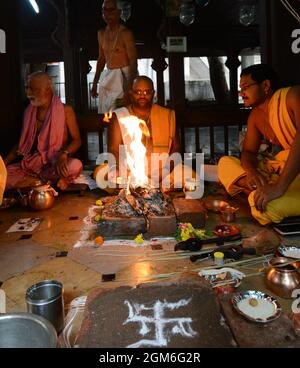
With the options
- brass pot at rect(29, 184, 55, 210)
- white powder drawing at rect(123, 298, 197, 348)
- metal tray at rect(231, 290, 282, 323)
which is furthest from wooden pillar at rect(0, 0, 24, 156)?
metal tray at rect(231, 290, 282, 323)

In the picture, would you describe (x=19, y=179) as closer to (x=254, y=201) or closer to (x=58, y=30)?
(x=254, y=201)

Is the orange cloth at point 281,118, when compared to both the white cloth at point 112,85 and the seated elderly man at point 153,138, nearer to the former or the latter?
the seated elderly man at point 153,138

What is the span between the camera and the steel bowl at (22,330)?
78.8 inches

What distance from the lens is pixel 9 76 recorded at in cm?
632

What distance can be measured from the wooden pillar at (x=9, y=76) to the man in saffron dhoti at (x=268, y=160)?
11.2ft

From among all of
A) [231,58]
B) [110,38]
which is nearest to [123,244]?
[110,38]

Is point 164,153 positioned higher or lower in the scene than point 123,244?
higher

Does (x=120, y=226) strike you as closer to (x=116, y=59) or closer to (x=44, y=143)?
(x=44, y=143)

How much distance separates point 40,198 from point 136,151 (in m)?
1.37

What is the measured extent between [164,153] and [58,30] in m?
5.92

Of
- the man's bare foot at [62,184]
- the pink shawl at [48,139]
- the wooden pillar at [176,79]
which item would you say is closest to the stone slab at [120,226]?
the man's bare foot at [62,184]

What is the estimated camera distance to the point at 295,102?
13.2 feet

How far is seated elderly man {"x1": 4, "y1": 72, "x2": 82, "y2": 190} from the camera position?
5.75 meters

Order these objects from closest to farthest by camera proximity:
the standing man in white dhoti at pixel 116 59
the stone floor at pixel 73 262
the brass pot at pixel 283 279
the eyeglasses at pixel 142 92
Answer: the brass pot at pixel 283 279, the stone floor at pixel 73 262, the eyeglasses at pixel 142 92, the standing man in white dhoti at pixel 116 59
